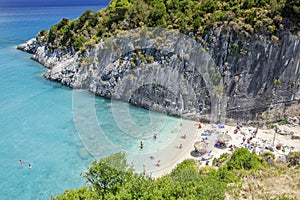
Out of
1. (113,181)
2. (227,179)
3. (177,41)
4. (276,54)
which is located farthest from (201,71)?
(113,181)

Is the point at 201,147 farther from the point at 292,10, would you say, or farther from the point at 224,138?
the point at 292,10

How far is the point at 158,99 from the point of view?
105ft

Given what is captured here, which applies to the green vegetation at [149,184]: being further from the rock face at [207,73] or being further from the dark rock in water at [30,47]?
the dark rock in water at [30,47]

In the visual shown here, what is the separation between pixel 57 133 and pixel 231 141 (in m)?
19.7

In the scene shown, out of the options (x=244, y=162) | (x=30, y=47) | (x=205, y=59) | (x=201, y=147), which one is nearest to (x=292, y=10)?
(x=205, y=59)

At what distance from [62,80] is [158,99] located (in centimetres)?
1905

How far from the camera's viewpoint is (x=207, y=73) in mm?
30531

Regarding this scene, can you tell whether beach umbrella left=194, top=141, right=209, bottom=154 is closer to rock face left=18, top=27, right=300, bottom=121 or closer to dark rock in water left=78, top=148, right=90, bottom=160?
rock face left=18, top=27, right=300, bottom=121

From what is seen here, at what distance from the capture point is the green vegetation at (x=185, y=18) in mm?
27456

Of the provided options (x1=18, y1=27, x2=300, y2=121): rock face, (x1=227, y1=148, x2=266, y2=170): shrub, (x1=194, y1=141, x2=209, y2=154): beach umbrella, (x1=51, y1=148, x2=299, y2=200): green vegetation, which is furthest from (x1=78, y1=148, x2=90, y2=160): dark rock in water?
(x1=227, y1=148, x2=266, y2=170): shrub

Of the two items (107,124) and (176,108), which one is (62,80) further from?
(176,108)

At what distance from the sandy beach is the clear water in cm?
212

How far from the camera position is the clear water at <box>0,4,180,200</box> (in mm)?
21797

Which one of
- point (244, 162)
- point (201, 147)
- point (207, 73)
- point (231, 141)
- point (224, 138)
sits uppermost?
point (207, 73)
